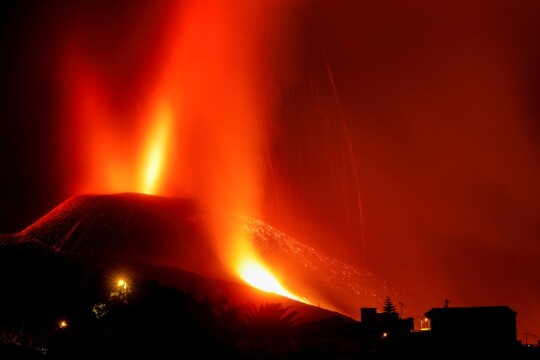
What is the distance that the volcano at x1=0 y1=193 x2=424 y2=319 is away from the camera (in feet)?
200

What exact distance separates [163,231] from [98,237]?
751 cm

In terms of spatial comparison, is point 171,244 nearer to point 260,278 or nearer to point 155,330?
point 260,278

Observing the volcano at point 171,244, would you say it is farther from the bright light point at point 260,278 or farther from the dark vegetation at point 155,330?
the dark vegetation at point 155,330

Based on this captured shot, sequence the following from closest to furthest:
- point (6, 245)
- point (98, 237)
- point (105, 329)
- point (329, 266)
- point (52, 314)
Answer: point (105, 329) → point (52, 314) → point (6, 245) → point (98, 237) → point (329, 266)

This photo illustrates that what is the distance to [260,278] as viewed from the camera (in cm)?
7275

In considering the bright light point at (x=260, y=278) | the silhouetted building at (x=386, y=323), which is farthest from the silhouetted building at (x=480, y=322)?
the bright light point at (x=260, y=278)

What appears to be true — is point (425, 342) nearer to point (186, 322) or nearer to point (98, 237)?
point (186, 322)

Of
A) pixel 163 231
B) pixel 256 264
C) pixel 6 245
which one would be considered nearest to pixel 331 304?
pixel 256 264

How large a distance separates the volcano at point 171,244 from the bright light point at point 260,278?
1849mm

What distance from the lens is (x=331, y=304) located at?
7844cm

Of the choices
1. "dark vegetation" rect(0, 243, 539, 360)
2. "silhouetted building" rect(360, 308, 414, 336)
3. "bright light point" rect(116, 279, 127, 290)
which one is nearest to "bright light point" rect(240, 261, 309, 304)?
"silhouetted building" rect(360, 308, 414, 336)

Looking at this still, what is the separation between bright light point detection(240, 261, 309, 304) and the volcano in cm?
185

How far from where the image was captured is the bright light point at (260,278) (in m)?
67.8

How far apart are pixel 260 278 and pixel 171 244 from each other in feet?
35.9
